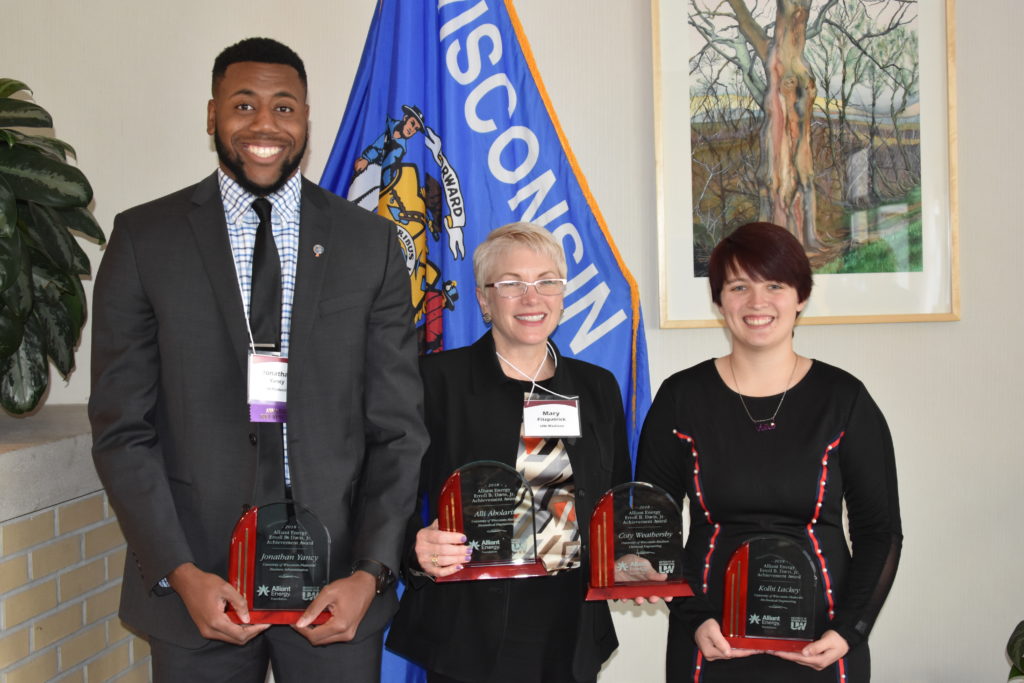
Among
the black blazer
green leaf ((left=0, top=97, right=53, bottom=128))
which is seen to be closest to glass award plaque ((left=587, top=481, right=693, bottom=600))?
the black blazer

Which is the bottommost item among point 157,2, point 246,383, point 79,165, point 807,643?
point 807,643

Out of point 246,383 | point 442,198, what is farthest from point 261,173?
point 442,198

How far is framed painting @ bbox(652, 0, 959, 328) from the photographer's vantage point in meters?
2.99

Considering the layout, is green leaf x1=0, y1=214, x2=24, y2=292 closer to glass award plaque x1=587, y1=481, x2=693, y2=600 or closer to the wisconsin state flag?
the wisconsin state flag

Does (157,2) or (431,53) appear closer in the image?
(431,53)

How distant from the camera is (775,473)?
1.75m

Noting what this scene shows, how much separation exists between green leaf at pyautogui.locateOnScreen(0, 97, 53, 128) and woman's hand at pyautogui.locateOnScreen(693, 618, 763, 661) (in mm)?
2081

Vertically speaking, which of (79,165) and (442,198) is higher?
(79,165)

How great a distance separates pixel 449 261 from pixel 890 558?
1473mm

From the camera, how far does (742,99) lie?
300 centimetres

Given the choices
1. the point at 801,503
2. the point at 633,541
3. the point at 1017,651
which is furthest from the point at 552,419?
the point at 1017,651

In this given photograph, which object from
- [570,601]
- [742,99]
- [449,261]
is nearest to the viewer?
[570,601]

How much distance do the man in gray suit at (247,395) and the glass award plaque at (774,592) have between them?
662 millimetres

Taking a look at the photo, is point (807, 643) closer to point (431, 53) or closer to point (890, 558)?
point (890, 558)
